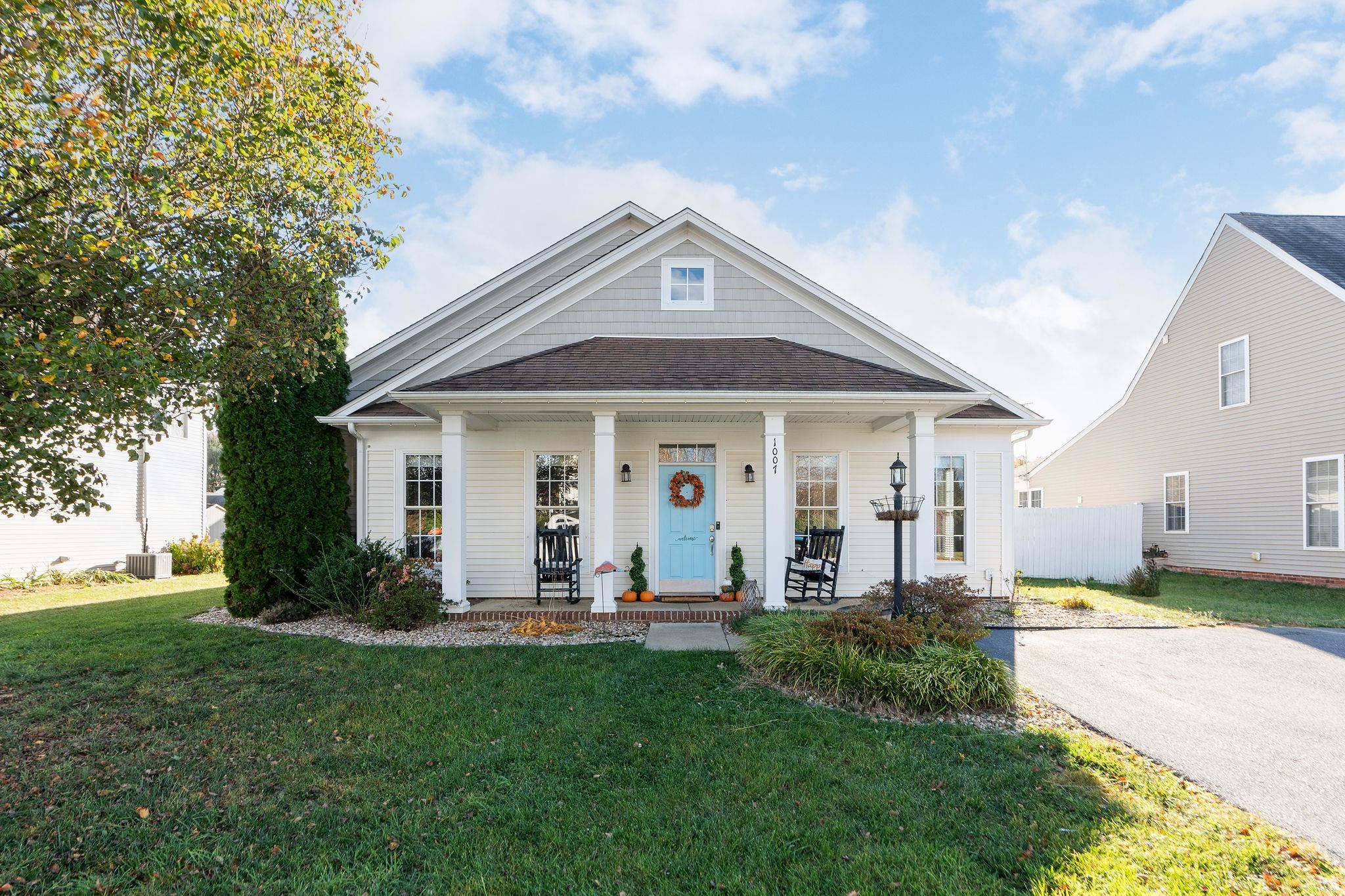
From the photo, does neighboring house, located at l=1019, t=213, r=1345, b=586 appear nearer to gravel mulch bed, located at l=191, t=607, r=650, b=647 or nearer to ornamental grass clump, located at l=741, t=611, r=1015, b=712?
ornamental grass clump, located at l=741, t=611, r=1015, b=712

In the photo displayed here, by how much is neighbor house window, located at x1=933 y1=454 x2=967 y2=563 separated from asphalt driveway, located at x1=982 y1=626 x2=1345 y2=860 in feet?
7.43

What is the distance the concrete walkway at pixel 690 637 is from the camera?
22.9 ft

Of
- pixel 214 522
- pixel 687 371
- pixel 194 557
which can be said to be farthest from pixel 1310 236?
pixel 214 522

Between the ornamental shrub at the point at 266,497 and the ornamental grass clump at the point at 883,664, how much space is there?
6961 mm

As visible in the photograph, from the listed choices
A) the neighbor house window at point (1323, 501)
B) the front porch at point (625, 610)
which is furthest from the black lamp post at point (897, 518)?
the neighbor house window at point (1323, 501)

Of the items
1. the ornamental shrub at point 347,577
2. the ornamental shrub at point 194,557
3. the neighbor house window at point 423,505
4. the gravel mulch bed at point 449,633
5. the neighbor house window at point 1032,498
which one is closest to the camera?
the gravel mulch bed at point 449,633

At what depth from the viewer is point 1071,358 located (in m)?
26.7

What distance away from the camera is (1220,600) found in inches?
422

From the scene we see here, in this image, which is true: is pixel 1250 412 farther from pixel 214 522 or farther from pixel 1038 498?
pixel 214 522

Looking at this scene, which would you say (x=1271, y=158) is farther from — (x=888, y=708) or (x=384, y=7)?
(x=384, y=7)

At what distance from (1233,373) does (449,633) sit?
16329 millimetres

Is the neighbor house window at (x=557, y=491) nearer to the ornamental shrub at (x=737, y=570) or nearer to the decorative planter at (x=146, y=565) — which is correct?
the ornamental shrub at (x=737, y=570)

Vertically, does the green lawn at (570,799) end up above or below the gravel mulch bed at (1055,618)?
above

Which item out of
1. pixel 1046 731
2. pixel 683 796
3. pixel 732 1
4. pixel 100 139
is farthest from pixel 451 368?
pixel 1046 731
